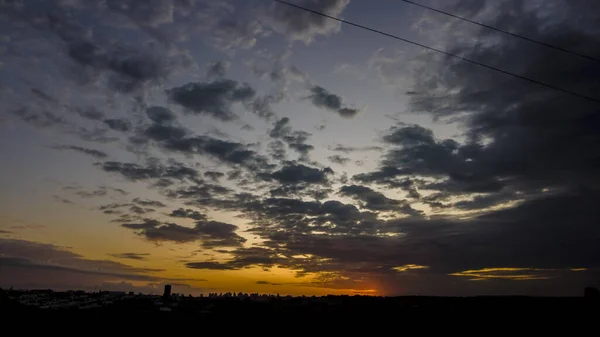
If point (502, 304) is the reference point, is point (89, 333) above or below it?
below

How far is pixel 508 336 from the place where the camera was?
79.2ft

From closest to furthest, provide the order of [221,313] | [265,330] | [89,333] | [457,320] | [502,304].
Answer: [89,333] → [265,330] → [457,320] → [221,313] → [502,304]

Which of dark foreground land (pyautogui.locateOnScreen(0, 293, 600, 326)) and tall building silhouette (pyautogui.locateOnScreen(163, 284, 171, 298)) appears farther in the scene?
tall building silhouette (pyautogui.locateOnScreen(163, 284, 171, 298))

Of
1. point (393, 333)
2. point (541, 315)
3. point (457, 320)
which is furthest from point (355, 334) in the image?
point (541, 315)

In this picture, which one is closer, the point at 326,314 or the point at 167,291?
the point at 326,314

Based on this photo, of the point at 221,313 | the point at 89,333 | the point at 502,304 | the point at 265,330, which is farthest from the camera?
the point at 502,304

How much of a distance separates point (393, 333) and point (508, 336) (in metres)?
6.36

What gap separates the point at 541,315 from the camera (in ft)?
89.7

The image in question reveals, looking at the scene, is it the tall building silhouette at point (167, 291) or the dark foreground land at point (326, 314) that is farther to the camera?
the tall building silhouette at point (167, 291)

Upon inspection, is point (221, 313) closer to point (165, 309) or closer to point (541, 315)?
point (165, 309)

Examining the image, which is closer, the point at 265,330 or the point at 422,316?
the point at 265,330

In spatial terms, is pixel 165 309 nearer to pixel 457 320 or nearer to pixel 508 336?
pixel 457 320

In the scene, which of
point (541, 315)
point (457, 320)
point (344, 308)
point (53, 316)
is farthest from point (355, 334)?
point (53, 316)

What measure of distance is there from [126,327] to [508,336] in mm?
21662
